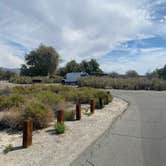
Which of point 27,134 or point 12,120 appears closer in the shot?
point 27,134

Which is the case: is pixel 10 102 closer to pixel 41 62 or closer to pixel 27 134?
pixel 27 134

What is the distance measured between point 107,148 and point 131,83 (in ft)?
123

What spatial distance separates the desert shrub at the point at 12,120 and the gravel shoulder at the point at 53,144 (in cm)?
72

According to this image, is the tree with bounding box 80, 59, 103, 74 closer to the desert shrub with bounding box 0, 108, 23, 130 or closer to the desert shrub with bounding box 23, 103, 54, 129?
the desert shrub with bounding box 23, 103, 54, 129

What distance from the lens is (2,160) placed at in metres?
7.95

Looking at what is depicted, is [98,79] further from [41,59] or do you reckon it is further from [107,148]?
[107,148]

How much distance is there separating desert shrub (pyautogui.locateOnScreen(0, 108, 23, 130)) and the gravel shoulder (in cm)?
72

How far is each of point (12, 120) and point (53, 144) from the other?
3.12m

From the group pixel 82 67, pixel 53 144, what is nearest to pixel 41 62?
pixel 82 67

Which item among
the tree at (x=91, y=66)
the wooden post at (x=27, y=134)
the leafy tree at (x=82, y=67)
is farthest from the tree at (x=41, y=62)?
the wooden post at (x=27, y=134)

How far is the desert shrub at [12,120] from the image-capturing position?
12.1 metres

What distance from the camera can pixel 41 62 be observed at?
80.1 m

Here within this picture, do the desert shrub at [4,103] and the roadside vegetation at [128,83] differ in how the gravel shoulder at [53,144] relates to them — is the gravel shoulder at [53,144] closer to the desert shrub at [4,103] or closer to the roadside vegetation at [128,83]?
the desert shrub at [4,103]

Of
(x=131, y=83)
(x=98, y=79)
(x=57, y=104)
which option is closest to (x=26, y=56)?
(x=98, y=79)
